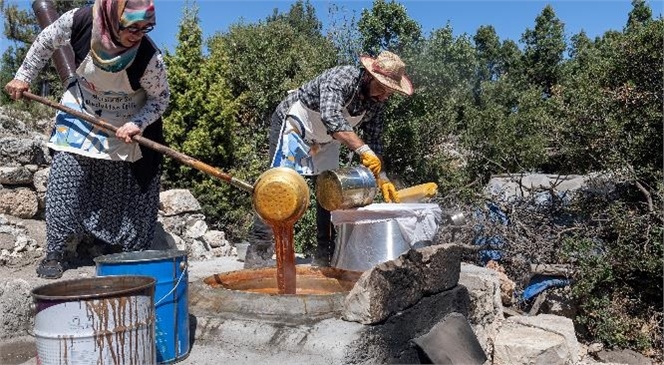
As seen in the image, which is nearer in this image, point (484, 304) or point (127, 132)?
point (127, 132)

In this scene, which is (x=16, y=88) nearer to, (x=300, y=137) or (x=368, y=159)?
(x=300, y=137)

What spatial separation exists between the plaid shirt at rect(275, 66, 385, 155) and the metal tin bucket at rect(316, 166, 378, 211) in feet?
0.97

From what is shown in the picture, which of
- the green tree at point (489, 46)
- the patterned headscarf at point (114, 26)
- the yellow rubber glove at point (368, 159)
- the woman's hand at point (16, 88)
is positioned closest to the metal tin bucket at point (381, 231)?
the yellow rubber glove at point (368, 159)

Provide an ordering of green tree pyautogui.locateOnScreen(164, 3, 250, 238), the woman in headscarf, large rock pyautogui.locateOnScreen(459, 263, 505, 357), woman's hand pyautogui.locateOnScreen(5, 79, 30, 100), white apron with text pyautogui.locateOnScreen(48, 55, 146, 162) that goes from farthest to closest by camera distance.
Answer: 1. green tree pyautogui.locateOnScreen(164, 3, 250, 238)
2. large rock pyautogui.locateOnScreen(459, 263, 505, 357)
3. white apron with text pyautogui.locateOnScreen(48, 55, 146, 162)
4. woman's hand pyautogui.locateOnScreen(5, 79, 30, 100)
5. the woman in headscarf

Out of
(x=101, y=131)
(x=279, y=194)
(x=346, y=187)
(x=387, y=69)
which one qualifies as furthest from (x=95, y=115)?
(x=387, y=69)

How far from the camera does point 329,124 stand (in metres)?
4.24

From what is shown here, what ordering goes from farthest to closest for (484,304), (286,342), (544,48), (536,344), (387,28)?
1. (544,48)
2. (387,28)
3. (484,304)
4. (536,344)
5. (286,342)

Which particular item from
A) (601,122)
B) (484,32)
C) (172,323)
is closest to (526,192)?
(601,122)

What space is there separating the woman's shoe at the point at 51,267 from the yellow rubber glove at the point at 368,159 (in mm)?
2002

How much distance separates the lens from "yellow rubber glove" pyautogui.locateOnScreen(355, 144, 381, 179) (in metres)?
4.28

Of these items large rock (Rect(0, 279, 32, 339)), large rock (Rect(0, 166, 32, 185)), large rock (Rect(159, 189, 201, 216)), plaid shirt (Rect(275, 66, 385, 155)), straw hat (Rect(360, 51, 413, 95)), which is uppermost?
straw hat (Rect(360, 51, 413, 95))

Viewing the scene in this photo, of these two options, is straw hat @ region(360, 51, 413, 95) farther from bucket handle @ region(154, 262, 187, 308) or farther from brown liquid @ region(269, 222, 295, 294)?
bucket handle @ region(154, 262, 187, 308)

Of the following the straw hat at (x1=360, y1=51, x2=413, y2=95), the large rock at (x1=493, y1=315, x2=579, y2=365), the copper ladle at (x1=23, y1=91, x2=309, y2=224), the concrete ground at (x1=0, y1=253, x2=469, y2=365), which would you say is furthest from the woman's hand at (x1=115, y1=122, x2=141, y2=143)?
the large rock at (x1=493, y1=315, x2=579, y2=365)

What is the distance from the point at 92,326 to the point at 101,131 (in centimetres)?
196
